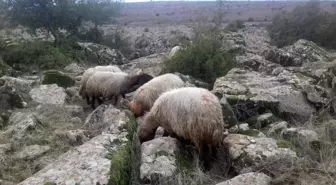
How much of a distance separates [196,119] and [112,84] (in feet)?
18.1

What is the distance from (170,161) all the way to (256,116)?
285 centimetres

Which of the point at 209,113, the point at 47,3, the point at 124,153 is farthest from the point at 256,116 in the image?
the point at 47,3

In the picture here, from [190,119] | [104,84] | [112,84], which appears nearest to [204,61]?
[112,84]

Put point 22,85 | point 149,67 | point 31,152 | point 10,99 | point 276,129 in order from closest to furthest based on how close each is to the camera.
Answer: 1. point 31,152
2. point 276,129
3. point 10,99
4. point 22,85
5. point 149,67

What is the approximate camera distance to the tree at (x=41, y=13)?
2291 centimetres

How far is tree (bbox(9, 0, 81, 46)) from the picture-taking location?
22.9 m

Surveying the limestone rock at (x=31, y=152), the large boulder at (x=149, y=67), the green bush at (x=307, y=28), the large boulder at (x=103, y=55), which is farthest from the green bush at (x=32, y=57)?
the green bush at (x=307, y=28)

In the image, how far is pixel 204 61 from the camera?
1207cm

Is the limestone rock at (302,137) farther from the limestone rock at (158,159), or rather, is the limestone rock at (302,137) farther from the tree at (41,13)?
the tree at (41,13)

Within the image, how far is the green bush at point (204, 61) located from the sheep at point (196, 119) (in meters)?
5.51

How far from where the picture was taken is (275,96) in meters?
7.73

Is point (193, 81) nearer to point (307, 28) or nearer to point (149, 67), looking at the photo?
point (149, 67)

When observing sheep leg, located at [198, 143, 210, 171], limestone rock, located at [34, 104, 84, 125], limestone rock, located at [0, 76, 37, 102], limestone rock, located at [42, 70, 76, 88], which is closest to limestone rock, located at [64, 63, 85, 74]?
limestone rock, located at [42, 70, 76, 88]

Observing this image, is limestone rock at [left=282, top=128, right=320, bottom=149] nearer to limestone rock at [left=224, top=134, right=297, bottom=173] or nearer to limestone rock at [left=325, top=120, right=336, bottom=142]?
limestone rock at [left=325, top=120, right=336, bottom=142]
